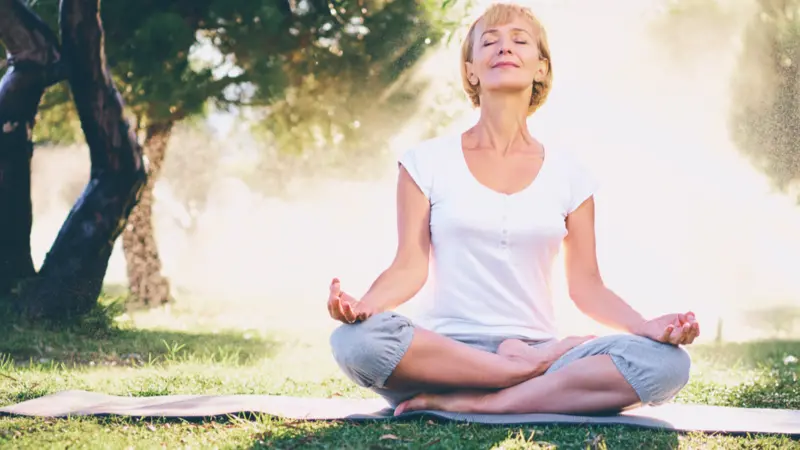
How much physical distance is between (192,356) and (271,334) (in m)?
2.51

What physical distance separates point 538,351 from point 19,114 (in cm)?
498

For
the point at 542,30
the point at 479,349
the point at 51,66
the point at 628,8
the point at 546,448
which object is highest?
the point at 628,8

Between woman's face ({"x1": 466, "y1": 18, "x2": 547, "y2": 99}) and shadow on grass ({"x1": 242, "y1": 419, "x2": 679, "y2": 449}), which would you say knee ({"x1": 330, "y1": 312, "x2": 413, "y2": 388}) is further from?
woman's face ({"x1": 466, "y1": 18, "x2": 547, "y2": 99})

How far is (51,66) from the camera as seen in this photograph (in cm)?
641

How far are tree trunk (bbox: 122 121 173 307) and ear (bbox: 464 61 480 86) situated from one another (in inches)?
258

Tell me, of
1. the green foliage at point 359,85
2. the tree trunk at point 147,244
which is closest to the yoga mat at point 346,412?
the green foliage at point 359,85

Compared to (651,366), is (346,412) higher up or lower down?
lower down

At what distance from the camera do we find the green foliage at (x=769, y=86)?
9.58 metres

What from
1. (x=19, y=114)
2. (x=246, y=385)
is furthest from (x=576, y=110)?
(x=246, y=385)

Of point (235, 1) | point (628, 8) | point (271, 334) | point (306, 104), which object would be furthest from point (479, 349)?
point (628, 8)

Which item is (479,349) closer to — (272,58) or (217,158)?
(272,58)

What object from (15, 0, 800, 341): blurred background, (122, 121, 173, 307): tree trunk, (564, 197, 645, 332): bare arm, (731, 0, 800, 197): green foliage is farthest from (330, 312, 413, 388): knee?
(731, 0, 800, 197): green foliage

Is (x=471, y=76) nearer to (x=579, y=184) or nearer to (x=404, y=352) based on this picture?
(x=579, y=184)

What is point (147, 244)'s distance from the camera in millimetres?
9398
